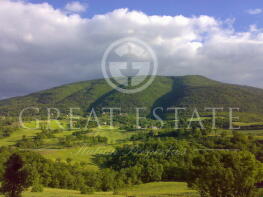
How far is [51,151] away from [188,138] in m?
56.2

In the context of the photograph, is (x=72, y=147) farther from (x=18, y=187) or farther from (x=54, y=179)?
(x=18, y=187)

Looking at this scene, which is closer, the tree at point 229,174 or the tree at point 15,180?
the tree at point 229,174

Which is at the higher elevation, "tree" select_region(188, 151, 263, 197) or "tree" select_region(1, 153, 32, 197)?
"tree" select_region(188, 151, 263, 197)

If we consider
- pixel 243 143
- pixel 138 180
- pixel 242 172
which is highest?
pixel 242 172

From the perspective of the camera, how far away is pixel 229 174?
930 inches

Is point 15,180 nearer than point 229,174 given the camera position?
No

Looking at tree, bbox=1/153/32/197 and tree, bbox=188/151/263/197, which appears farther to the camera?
tree, bbox=1/153/32/197

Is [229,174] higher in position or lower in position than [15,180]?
higher

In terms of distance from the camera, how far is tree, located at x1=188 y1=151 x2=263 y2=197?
937 inches

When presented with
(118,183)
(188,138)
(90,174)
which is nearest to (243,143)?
(188,138)

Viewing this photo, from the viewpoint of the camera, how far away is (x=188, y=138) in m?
114

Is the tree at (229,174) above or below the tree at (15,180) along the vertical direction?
above

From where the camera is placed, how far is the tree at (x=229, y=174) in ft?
78.1

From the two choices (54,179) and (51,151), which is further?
(51,151)
